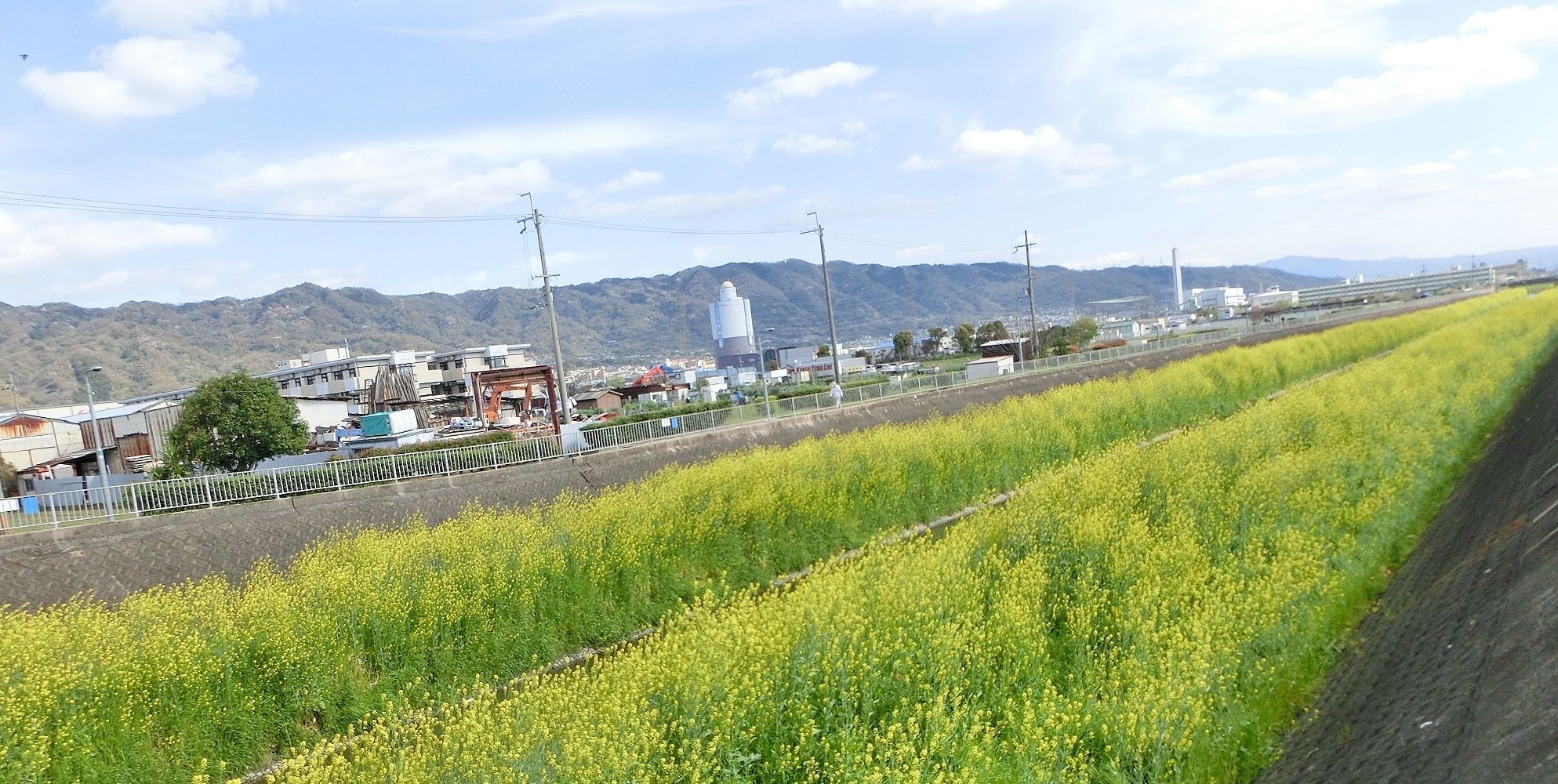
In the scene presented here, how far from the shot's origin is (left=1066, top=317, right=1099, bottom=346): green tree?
7175 centimetres

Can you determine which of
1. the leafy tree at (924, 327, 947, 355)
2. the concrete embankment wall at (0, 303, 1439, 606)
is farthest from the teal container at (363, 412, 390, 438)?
the leafy tree at (924, 327, 947, 355)

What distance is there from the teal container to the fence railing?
13.3m

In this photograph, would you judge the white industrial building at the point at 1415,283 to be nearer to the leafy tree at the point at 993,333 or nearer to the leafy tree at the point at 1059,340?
the leafy tree at the point at 993,333

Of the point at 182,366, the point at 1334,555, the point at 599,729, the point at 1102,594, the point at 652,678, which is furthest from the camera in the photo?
the point at 182,366

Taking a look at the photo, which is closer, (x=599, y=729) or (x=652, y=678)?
(x=599, y=729)

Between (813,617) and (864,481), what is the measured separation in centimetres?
1082

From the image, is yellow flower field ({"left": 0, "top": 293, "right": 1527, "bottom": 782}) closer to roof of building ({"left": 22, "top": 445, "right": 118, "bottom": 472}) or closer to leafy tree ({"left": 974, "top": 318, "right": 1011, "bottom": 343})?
roof of building ({"left": 22, "top": 445, "right": 118, "bottom": 472})

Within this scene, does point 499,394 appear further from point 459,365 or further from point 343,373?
point 459,365

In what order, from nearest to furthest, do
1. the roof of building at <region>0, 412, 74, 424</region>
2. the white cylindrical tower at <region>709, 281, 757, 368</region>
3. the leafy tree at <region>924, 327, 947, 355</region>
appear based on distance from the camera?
the roof of building at <region>0, 412, 74, 424</region> < the leafy tree at <region>924, 327, 947, 355</region> < the white cylindrical tower at <region>709, 281, 757, 368</region>

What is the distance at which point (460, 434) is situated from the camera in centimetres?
3241

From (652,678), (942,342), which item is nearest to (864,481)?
(652,678)

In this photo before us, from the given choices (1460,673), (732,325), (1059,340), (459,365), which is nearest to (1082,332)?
(1059,340)

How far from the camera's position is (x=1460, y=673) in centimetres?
721

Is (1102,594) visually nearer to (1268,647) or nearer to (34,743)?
(1268,647)
